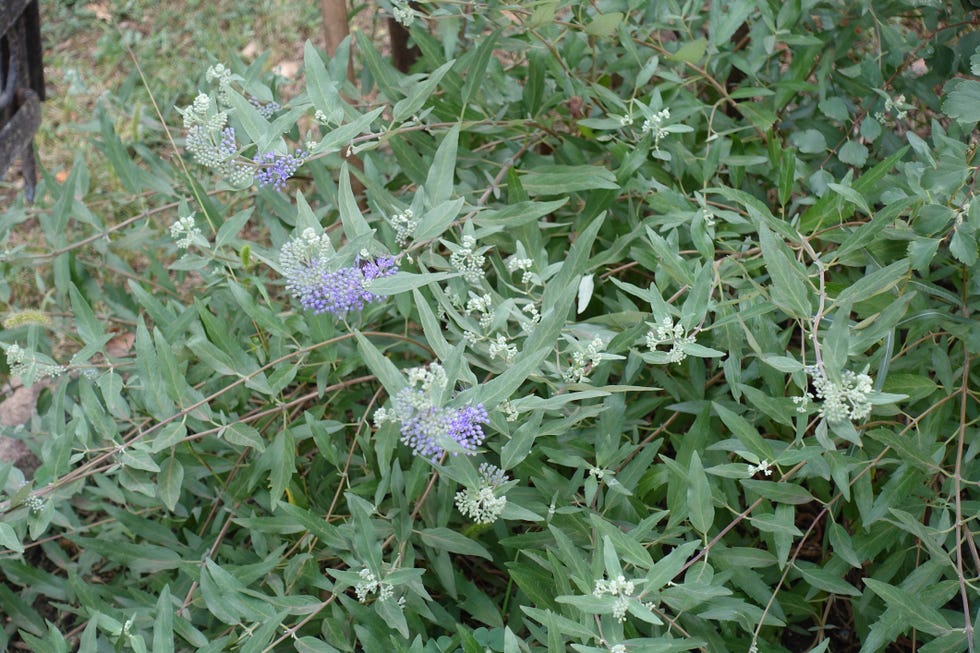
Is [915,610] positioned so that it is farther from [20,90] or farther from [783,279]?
[20,90]

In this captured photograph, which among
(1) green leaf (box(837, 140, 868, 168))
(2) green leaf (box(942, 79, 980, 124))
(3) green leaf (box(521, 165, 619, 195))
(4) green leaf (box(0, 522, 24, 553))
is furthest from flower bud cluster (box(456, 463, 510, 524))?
(1) green leaf (box(837, 140, 868, 168))

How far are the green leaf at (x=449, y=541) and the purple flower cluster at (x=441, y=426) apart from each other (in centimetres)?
47

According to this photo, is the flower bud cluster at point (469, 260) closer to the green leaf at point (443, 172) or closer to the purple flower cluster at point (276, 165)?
the green leaf at point (443, 172)

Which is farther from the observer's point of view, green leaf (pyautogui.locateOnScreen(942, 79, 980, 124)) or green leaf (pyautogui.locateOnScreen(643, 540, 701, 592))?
green leaf (pyautogui.locateOnScreen(942, 79, 980, 124))

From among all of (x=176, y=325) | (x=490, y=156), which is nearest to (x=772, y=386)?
(x=490, y=156)

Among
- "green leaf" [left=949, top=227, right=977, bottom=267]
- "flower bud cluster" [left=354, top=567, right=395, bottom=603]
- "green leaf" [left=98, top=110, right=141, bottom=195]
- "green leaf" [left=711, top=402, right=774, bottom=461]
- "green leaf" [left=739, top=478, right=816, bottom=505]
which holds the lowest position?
"flower bud cluster" [left=354, top=567, right=395, bottom=603]

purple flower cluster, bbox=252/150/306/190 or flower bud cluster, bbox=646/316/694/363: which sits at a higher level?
purple flower cluster, bbox=252/150/306/190

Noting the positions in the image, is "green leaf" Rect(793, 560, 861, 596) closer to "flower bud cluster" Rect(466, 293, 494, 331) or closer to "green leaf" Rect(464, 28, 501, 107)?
"flower bud cluster" Rect(466, 293, 494, 331)

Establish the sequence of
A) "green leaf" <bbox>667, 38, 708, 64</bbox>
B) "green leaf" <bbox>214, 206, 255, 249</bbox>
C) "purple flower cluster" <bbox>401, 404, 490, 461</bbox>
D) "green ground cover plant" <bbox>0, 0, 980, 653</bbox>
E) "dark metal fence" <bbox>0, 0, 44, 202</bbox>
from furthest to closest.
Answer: "dark metal fence" <bbox>0, 0, 44, 202</bbox> < "green leaf" <bbox>667, 38, 708, 64</bbox> < "green leaf" <bbox>214, 206, 255, 249</bbox> < "green ground cover plant" <bbox>0, 0, 980, 653</bbox> < "purple flower cluster" <bbox>401, 404, 490, 461</bbox>

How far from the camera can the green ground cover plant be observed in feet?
5.06

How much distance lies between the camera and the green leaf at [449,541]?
1.78 metres

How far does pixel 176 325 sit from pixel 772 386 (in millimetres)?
1142

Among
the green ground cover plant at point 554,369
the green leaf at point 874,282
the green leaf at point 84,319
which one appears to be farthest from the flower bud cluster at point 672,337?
the green leaf at point 84,319

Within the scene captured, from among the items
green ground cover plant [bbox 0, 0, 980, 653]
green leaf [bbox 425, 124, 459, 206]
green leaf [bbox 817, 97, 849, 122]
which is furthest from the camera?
green leaf [bbox 817, 97, 849, 122]
